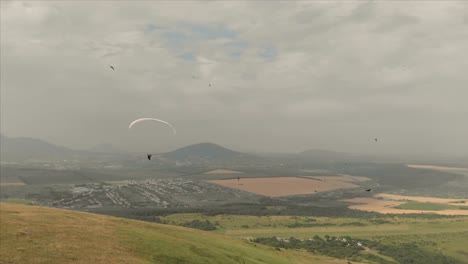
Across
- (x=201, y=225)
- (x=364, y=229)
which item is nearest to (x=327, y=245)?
(x=364, y=229)

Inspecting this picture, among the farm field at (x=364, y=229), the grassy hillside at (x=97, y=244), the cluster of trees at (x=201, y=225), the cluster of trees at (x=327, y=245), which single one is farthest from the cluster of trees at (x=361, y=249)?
the grassy hillside at (x=97, y=244)

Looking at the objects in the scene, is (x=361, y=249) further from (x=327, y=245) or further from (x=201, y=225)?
(x=201, y=225)

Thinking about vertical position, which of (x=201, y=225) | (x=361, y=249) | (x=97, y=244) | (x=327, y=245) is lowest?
(x=201, y=225)

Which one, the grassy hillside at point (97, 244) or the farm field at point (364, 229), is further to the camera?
the farm field at point (364, 229)

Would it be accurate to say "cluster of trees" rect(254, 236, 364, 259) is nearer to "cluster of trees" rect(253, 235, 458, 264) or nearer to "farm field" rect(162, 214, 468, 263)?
"cluster of trees" rect(253, 235, 458, 264)

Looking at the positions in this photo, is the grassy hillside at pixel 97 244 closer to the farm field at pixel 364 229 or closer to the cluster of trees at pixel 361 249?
the cluster of trees at pixel 361 249

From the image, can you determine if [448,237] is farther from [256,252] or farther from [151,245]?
[151,245]

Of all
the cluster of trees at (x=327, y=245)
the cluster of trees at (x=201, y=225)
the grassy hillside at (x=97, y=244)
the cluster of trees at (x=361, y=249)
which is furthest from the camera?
the cluster of trees at (x=201, y=225)

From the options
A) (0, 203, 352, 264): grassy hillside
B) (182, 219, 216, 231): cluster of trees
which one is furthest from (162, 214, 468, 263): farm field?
(0, 203, 352, 264): grassy hillside
